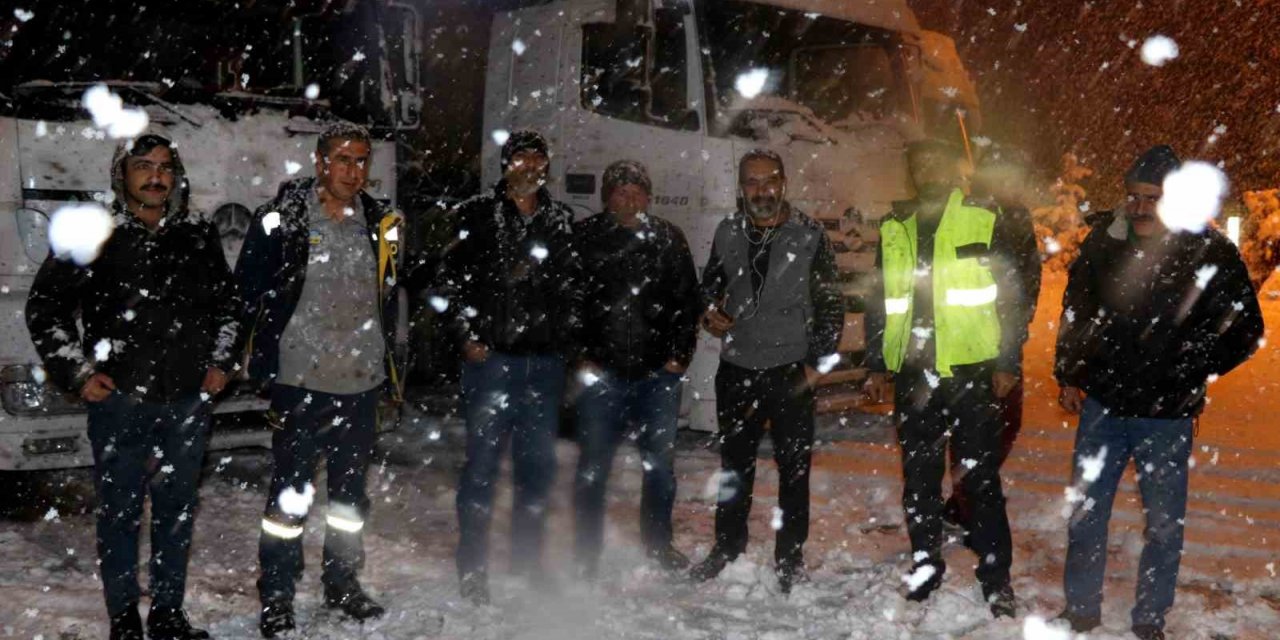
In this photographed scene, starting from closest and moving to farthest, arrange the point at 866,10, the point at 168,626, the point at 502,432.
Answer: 1. the point at 168,626
2. the point at 502,432
3. the point at 866,10

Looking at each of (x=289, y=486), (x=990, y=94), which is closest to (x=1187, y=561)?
(x=289, y=486)

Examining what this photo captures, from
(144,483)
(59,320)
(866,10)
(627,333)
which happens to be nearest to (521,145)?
(627,333)

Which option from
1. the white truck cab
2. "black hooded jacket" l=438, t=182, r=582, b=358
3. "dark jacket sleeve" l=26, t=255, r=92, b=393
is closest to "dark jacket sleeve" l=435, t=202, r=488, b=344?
"black hooded jacket" l=438, t=182, r=582, b=358

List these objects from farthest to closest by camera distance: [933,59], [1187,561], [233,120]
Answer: [933,59] < [233,120] < [1187,561]

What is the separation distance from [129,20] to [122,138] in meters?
0.72

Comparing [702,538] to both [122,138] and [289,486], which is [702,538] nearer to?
[289,486]

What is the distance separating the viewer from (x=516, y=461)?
460cm

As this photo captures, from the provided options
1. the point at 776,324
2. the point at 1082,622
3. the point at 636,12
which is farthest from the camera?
the point at 636,12

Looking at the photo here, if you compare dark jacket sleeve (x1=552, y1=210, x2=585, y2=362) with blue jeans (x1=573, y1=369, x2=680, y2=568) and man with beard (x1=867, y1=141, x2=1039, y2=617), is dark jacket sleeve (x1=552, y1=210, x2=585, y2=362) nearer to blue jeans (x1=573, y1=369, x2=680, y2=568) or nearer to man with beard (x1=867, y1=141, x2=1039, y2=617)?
blue jeans (x1=573, y1=369, x2=680, y2=568)

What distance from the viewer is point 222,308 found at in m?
4.00

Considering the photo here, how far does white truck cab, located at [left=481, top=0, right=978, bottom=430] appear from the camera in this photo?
6633 mm

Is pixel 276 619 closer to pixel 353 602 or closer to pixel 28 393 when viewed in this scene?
pixel 353 602

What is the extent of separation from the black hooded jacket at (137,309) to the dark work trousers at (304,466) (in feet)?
1.07

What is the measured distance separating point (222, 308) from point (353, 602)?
4.14 ft
